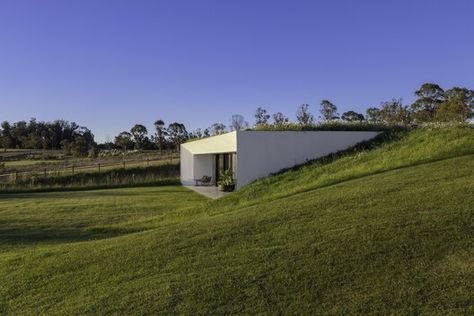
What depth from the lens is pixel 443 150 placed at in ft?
40.2

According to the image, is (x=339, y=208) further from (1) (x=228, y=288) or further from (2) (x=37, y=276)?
(2) (x=37, y=276)

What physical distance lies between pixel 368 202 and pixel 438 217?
153 cm

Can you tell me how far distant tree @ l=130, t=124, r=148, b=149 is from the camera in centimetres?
7762

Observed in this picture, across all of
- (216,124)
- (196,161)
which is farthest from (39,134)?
(196,161)

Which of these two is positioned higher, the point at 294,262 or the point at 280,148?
the point at 280,148

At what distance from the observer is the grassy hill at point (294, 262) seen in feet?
13.8

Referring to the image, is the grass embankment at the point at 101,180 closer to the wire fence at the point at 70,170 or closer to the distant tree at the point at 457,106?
the wire fence at the point at 70,170

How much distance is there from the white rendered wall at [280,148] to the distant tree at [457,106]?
45.5 feet

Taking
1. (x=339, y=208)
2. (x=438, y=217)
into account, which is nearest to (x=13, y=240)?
(x=339, y=208)

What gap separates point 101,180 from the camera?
98.6 feet

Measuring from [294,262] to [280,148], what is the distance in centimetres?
1202

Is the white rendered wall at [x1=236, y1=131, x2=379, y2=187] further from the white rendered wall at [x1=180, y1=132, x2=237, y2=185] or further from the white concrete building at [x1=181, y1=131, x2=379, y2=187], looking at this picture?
the white rendered wall at [x1=180, y1=132, x2=237, y2=185]

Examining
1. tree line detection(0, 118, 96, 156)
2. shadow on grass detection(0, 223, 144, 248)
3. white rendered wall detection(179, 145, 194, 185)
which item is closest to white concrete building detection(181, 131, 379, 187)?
shadow on grass detection(0, 223, 144, 248)

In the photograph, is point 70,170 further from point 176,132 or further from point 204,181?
point 176,132
